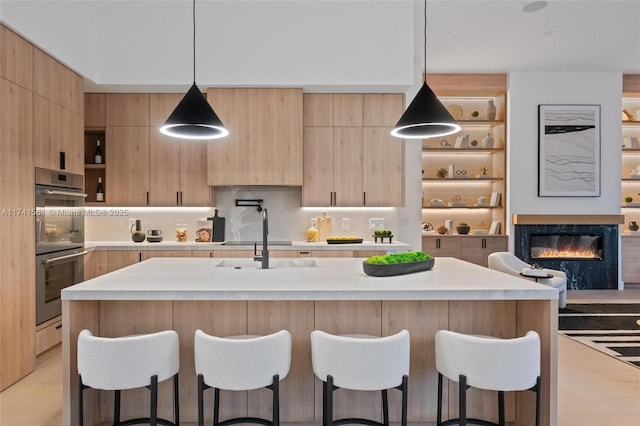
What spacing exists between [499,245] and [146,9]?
19.6 feet

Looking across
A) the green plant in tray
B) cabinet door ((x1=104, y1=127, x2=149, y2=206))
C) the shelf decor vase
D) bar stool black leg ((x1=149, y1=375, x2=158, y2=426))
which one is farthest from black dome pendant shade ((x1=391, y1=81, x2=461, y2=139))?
the shelf decor vase

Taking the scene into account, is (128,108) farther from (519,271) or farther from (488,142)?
(488,142)

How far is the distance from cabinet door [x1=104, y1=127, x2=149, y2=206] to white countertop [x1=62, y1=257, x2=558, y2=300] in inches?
101

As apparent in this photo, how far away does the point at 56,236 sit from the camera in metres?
3.55

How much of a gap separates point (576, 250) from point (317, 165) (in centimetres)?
489

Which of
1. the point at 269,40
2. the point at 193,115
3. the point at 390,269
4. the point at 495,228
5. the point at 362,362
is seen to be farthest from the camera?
the point at 495,228

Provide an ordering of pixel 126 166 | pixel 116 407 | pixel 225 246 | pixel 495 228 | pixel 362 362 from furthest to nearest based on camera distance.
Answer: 1. pixel 495 228
2. pixel 126 166
3. pixel 225 246
4. pixel 116 407
5. pixel 362 362

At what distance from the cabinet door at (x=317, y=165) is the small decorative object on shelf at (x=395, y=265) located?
7.92 feet

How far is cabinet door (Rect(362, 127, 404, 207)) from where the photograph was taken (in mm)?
4727

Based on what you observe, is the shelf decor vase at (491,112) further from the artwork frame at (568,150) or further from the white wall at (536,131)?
the artwork frame at (568,150)

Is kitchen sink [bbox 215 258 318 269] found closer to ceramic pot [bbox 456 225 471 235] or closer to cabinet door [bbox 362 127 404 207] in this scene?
cabinet door [bbox 362 127 404 207]

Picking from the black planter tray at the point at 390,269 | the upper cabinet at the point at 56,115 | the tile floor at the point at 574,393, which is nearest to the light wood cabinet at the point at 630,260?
the tile floor at the point at 574,393

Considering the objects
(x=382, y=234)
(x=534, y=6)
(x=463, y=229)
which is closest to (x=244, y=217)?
(x=382, y=234)

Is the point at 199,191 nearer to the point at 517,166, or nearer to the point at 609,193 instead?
the point at 517,166
